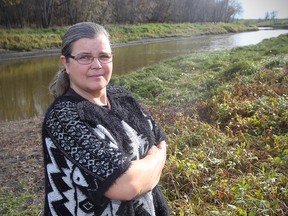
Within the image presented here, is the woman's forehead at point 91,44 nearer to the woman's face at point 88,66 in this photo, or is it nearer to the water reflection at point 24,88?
the woman's face at point 88,66

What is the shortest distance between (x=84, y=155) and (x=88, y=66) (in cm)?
47

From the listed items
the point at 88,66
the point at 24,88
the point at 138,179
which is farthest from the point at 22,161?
the point at 24,88

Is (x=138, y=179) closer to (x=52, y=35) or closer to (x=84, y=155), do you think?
(x=84, y=155)

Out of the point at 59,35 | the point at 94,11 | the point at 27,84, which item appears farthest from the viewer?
the point at 94,11

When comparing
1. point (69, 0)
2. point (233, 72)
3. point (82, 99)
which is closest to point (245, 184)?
point (82, 99)

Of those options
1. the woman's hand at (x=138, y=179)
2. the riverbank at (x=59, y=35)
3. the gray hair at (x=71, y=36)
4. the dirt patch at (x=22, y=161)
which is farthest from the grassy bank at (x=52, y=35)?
the woman's hand at (x=138, y=179)

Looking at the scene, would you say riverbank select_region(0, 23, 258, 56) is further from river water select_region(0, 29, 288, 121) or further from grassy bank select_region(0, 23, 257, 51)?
river water select_region(0, 29, 288, 121)

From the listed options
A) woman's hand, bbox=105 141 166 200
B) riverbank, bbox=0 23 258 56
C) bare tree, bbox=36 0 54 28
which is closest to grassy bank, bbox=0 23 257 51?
riverbank, bbox=0 23 258 56

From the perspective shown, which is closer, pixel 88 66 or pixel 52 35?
pixel 88 66

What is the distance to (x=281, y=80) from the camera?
22.7 feet

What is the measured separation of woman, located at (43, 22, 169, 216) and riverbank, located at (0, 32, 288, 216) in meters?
1.46

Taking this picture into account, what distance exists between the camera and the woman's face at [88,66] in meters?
1.57

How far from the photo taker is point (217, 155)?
156 inches

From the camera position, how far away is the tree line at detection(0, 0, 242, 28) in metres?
29.8
